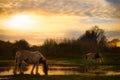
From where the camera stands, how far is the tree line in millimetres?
6661

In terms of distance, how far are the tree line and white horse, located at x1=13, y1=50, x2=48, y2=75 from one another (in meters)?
0.13

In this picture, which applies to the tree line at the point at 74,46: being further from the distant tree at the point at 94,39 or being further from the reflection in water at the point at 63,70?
the reflection in water at the point at 63,70

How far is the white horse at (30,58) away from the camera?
6523 millimetres

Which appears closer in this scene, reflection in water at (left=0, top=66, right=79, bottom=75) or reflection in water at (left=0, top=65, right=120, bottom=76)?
reflection in water at (left=0, top=65, right=120, bottom=76)

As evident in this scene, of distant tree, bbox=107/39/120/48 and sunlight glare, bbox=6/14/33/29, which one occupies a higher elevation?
sunlight glare, bbox=6/14/33/29

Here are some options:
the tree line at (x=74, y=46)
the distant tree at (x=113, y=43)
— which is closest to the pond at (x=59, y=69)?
the tree line at (x=74, y=46)

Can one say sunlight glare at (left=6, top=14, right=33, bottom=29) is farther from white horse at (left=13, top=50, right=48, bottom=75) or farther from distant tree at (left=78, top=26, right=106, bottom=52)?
distant tree at (left=78, top=26, right=106, bottom=52)

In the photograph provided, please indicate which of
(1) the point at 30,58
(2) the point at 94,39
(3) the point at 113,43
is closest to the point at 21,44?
(1) the point at 30,58

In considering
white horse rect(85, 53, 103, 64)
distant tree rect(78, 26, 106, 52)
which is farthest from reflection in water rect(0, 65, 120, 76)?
distant tree rect(78, 26, 106, 52)

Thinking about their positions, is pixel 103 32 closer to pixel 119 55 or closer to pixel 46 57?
pixel 119 55

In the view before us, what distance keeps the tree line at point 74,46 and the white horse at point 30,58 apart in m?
0.13

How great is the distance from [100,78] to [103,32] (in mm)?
1529

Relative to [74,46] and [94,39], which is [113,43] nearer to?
[94,39]

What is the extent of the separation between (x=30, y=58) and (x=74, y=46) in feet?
3.54
